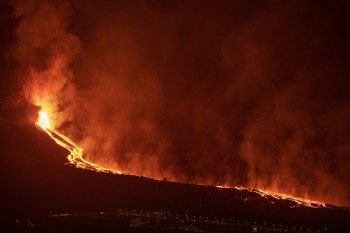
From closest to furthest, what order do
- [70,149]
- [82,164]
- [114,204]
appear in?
[114,204], [82,164], [70,149]

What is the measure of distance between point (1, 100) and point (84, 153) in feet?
28.0

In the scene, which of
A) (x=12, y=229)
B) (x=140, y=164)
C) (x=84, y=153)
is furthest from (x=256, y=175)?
(x=12, y=229)

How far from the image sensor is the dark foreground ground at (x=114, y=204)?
766 inches

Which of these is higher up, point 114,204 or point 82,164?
point 82,164

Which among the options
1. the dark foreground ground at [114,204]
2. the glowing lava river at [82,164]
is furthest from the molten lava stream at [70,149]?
the dark foreground ground at [114,204]

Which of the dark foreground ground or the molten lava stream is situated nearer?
the dark foreground ground

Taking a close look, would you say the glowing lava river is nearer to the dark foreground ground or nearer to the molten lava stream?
the molten lava stream

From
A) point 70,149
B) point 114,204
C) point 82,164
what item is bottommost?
point 114,204

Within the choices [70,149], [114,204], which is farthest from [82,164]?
[114,204]

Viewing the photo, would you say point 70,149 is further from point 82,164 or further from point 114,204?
point 114,204

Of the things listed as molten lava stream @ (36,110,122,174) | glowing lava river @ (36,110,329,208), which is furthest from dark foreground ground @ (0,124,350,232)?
molten lava stream @ (36,110,122,174)

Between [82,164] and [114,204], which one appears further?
[82,164]

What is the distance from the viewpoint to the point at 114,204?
21.2 meters

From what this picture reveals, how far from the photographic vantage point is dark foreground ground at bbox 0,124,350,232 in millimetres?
19469
